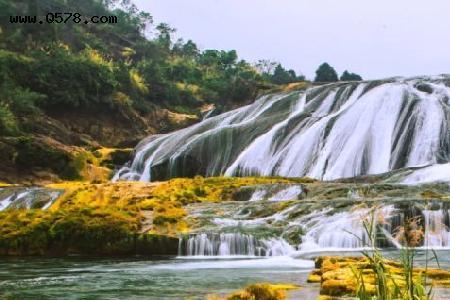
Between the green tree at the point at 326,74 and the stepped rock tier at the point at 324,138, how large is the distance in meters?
26.4

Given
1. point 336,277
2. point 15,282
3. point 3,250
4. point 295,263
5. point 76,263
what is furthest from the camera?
point 3,250

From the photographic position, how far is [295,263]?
1257cm

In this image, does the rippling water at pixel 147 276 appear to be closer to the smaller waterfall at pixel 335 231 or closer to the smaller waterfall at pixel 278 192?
the smaller waterfall at pixel 335 231

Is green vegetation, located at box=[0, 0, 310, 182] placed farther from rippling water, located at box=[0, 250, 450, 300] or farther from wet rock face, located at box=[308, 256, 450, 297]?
wet rock face, located at box=[308, 256, 450, 297]

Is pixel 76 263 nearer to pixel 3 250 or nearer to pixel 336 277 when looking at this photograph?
pixel 3 250

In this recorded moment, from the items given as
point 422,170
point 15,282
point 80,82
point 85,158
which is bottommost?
point 15,282

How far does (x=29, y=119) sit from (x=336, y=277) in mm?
37577

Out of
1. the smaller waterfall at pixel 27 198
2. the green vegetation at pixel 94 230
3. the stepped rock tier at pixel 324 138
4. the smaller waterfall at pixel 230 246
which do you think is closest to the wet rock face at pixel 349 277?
the smaller waterfall at pixel 230 246

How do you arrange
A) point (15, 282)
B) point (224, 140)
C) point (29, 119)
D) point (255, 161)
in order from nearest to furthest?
1. point (15, 282)
2. point (255, 161)
3. point (224, 140)
4. point (29, 119)

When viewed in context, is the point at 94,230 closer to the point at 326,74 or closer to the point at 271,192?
the point at 271,192

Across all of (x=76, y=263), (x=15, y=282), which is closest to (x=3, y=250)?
(x=76, y=263)

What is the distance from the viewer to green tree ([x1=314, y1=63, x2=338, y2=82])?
63.9 m

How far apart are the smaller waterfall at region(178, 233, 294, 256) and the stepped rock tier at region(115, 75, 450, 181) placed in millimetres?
12347

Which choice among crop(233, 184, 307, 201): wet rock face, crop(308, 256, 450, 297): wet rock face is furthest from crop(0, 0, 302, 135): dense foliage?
crop(308, 256, 450, 297): wet rock face
